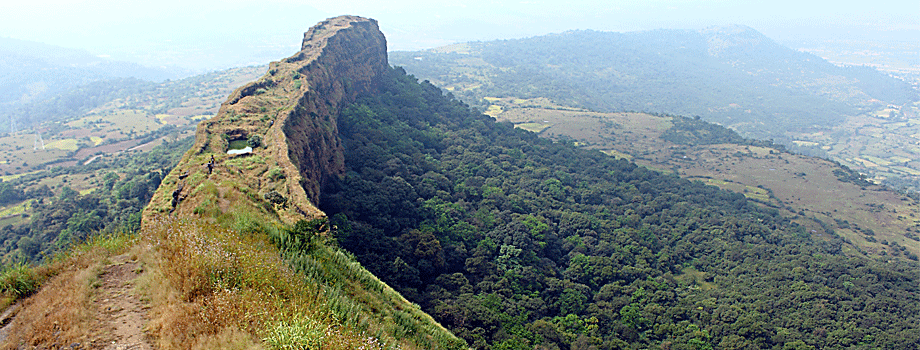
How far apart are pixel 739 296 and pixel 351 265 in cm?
3192

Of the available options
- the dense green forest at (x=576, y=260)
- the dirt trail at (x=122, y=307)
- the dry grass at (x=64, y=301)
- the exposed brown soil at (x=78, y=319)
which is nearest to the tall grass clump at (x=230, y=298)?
the dirt trail at (x=122, y=307)

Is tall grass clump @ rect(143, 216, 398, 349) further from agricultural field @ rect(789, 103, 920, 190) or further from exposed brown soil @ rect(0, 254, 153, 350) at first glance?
agricultural field @ rect(789, 103, 920, 190)

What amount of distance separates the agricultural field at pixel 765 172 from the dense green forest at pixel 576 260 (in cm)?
1060

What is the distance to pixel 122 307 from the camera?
8305mm

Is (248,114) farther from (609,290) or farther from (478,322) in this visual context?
(609,290)

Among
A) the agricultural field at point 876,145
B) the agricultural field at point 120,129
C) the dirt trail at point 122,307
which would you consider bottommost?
the agricultural field at point 876,145

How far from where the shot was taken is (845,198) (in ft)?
237

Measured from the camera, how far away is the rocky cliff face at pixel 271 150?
598 inches

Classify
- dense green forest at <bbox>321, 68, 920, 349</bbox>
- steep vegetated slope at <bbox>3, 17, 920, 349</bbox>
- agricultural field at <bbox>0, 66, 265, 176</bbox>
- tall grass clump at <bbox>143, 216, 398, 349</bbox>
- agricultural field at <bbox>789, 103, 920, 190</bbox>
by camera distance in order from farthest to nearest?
agricultural field at <bbox>789, 103, 920, 190</bbox> → agricultural field at <bbox>0, 66, 265, 176</bbox> → dense green forest at <bbox>321, 68, 920, 349</bbox> → steep vegetated slope at <bbox>3, 17, 920, 349</bbox> → tall grass clump at <bbox>143, 216, 398, 349</bbox>

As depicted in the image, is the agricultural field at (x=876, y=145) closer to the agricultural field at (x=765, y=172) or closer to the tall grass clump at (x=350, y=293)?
the agricultural field at (x=765, y=172)

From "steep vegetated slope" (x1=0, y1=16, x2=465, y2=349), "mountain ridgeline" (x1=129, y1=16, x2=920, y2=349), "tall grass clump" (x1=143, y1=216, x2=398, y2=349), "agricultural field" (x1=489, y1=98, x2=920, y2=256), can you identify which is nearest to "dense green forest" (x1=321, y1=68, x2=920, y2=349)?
"mountain ridgeline" (x1=129, y1=16, x2=920, y2=349)

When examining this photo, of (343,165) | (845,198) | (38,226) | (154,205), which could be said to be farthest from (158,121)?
(845,198)

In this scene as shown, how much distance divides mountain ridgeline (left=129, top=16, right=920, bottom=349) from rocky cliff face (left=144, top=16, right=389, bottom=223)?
0.35 ft

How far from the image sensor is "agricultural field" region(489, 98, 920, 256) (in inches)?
2473
